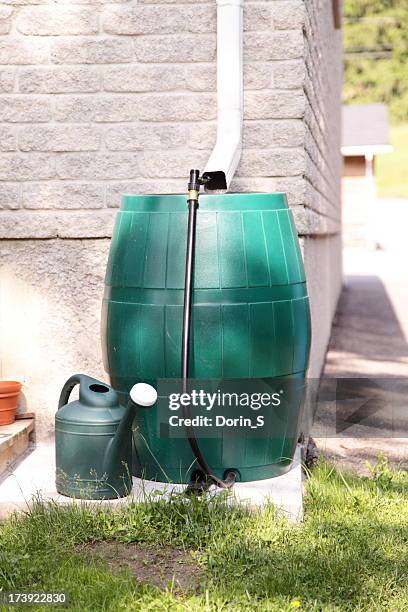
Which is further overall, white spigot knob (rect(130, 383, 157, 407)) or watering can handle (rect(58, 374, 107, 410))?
watering can handle (rect(58, 374, 107, 410))

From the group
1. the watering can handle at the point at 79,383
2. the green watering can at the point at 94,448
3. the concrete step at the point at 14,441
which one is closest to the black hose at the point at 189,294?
the green watering can at the point at 94,448

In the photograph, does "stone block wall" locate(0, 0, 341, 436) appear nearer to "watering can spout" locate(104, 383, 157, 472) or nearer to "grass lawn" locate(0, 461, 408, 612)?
"watering can spout" locate(104, 383, 157, 472)

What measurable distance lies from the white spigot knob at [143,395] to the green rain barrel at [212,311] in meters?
0.17

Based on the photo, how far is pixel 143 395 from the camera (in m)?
3.15

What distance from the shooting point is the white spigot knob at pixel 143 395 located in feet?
10.3

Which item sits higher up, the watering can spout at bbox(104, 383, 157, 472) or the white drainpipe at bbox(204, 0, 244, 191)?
the white drainpipe at bbox(204, 0, 244, 191)

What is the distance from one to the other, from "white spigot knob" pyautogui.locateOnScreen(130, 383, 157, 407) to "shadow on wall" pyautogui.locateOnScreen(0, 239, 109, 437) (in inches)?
41.8

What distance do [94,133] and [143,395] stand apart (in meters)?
1.49

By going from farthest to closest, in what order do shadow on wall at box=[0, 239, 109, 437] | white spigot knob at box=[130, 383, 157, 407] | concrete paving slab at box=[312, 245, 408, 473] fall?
1. concrete paving slab at box=[312, 245, 408, 473]
2. shadow on wall at box=[0, 239, 109, 437]
3. white spigot knob at box=[130, 383, 157, 407]

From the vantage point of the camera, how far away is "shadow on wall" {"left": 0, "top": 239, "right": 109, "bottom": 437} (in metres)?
4.20

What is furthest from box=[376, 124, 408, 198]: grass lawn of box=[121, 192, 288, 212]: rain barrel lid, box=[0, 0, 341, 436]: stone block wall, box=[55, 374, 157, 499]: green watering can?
box=[55, 374, 157, 499]: green watering can

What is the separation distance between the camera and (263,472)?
348 centimetres

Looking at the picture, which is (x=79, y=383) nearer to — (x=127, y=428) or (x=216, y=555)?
(x=127, y=428)

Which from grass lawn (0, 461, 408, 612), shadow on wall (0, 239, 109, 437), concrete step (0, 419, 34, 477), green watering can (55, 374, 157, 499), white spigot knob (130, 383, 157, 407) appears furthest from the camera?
shadow on wall (0, 239, 109, 437)
